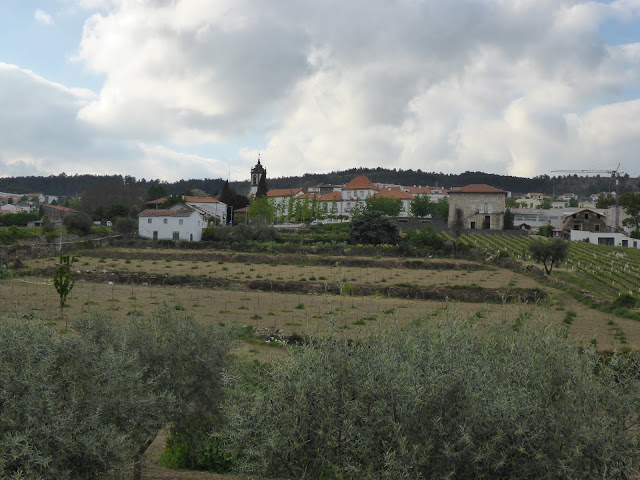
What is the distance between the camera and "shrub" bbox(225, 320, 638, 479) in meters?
6.30

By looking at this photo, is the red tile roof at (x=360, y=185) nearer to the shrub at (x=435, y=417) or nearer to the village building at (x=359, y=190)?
the village building at (x=359, y=190)

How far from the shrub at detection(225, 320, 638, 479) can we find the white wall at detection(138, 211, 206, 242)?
56.5 metres

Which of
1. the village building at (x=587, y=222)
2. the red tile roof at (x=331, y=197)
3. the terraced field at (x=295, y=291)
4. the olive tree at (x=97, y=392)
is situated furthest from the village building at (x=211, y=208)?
the olive tree at (x=97, y=392)

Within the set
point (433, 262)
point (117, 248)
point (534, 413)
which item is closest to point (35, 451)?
point (534, 413)

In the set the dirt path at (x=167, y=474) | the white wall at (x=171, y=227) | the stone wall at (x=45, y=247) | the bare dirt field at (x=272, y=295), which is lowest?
the dirt path at (x=167, y=474)

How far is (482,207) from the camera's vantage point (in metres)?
82.4

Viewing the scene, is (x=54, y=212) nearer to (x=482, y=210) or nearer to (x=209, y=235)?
(x=209, y=235)

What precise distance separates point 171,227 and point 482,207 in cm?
4739

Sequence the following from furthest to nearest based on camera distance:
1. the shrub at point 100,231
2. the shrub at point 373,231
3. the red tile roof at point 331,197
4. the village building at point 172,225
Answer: the red tile roof at point 331,197 < the shrub at point 100,231 < the village building at point 172,225 < the shrub at point 373,231

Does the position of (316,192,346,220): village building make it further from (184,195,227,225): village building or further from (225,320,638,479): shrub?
(225,320,638,479): shrub

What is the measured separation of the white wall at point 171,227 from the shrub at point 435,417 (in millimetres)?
56498

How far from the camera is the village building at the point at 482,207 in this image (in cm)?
8181

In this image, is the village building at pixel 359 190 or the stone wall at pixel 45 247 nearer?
the stone wall at pixel 45 247

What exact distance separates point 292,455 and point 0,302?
25.0 metres
